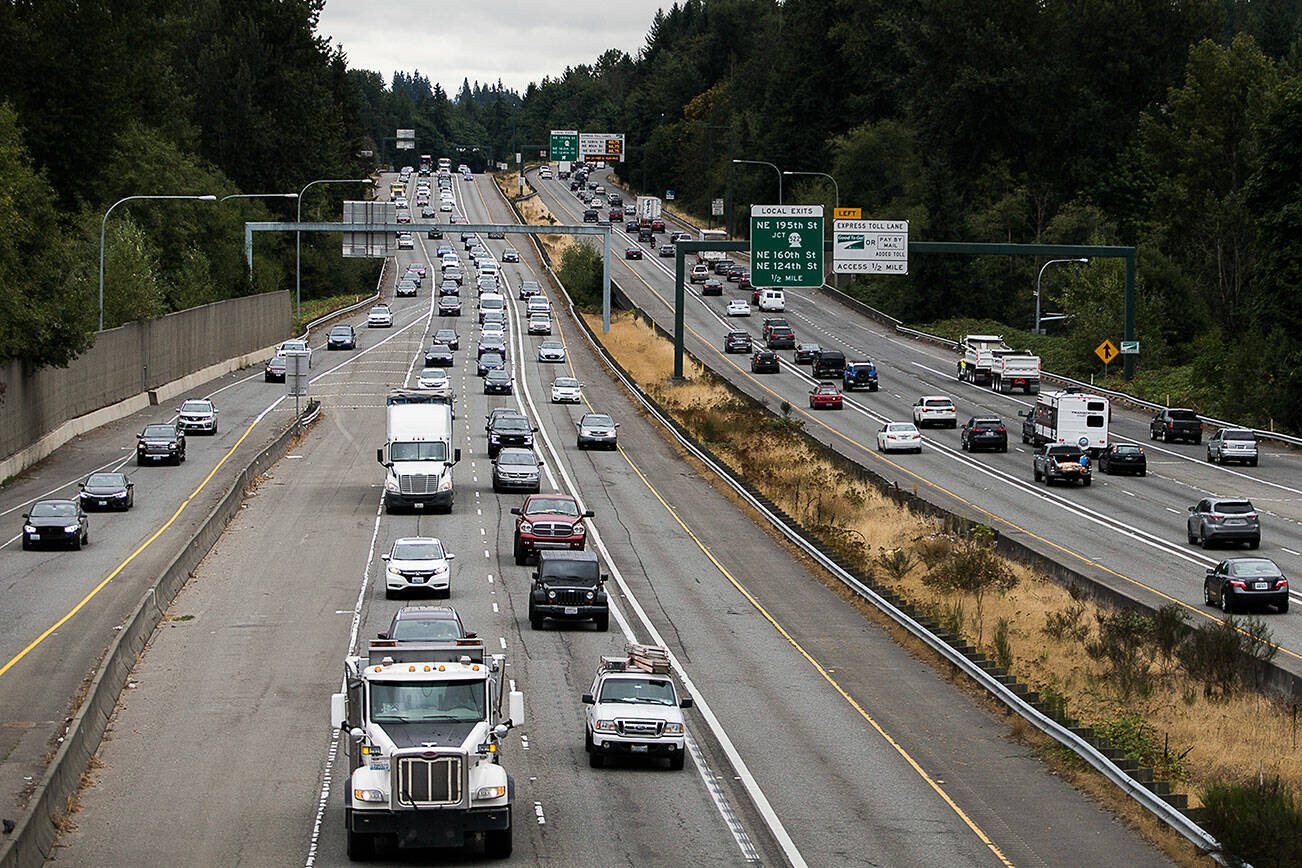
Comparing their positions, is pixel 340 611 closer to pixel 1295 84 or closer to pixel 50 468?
pixel 50 468

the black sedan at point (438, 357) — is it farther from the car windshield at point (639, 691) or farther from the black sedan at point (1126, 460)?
the car windshield at point (639, 691)

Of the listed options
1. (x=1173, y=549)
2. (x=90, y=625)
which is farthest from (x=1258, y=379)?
(x=90, y=625)

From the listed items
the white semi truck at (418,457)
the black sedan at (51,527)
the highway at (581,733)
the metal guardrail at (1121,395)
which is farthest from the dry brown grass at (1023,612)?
the black sedan at (51,527)

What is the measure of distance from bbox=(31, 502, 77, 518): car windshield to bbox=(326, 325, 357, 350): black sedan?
2484 inches


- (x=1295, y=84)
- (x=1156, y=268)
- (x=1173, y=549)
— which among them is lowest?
(x=1173, y=549)

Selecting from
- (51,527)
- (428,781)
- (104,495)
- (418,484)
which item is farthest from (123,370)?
(428,781)

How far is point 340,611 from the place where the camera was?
3956 centimetres

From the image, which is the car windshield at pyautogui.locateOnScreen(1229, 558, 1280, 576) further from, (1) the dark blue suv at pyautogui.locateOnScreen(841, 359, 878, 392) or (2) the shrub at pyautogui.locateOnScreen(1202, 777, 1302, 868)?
(1) the dark blue suv at pyautogui.locateOnScreen(841, 359, 878, 392)

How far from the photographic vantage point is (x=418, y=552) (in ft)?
135

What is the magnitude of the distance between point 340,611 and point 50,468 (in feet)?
97.8

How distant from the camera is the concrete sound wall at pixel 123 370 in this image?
64.7 m

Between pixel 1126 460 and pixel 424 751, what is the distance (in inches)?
1986

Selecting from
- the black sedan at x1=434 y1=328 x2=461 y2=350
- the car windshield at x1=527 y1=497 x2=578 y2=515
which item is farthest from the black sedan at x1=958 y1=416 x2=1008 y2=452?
the black sedan at x1=434 y1=328 x2=461 y2=350

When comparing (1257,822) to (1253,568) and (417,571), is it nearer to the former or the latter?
(1253,568)
